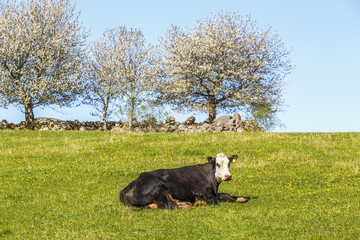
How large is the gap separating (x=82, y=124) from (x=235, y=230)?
1890 inches

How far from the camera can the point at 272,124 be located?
5166cm

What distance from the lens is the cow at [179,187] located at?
11.9 meters

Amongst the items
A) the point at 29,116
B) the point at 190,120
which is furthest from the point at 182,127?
the point at 29,116

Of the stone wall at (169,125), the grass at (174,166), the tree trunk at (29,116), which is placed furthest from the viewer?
the tree trunk at (29,116)

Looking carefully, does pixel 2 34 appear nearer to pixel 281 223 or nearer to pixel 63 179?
pixel 63 179

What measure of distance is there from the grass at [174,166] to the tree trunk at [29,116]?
11389mm

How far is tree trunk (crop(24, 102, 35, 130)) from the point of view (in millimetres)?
48969

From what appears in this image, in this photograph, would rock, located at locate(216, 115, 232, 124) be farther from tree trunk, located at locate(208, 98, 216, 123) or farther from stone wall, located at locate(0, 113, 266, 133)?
tree trunk, located at locate(208, 98, 216, 123)

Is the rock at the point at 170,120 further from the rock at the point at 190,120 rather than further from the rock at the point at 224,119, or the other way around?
the rock at the point at 224,119

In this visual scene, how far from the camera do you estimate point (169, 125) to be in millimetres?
49906

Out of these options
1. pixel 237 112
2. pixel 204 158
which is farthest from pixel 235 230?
pixel 237 112

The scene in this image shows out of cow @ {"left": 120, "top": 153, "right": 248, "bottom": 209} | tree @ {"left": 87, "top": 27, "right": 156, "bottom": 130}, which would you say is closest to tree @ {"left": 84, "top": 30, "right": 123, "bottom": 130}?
tree @ {"left": 87, "top": 27, "right": 156, "bottom": 130}

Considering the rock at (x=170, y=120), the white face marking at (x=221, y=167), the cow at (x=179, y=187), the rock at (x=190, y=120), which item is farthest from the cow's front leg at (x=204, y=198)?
the rock at (x=190, y=120)

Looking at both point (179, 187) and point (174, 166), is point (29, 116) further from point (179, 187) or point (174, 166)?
point (179, 187)
